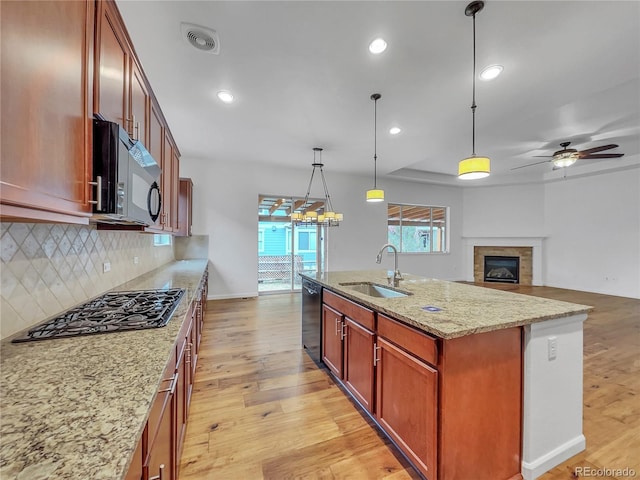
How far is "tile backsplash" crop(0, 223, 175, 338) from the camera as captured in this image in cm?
118

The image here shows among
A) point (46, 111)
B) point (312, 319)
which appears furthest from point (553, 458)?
point (46, 111)

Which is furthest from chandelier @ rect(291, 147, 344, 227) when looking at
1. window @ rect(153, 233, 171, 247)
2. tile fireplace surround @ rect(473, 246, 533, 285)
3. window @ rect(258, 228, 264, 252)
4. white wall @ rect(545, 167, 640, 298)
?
white wall @ rect(545, 167, 640, 298)

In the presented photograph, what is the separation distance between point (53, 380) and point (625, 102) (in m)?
5.66

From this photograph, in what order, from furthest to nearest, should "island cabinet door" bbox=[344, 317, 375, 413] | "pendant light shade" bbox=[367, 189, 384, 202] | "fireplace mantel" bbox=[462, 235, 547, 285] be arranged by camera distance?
"fireplace mantel" bbox=[462, 235, 547, 285]
"pendant light shade" bbox=[367, 189, 384, 202]
"island cabinet door" bbox=[344, 317, 375, 413]

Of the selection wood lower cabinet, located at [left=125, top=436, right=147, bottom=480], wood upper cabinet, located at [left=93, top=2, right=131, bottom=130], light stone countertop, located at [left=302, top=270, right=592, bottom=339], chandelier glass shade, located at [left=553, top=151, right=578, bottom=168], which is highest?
chandelier glass shade, located at [left=553, top=151, right=578, bottom=168]

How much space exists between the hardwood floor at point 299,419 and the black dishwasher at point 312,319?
0.12 meters

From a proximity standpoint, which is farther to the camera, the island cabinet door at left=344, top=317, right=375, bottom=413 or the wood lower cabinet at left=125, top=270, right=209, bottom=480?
the island cabinet door at left=344, top=317, right=375, bottom=413

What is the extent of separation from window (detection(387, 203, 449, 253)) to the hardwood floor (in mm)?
4539

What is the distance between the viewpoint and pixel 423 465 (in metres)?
1.38

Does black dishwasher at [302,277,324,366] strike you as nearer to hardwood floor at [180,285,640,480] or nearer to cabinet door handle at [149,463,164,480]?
hardwood floor at [180,285,640,480]

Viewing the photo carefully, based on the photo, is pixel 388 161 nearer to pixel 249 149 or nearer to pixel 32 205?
pixel 249 149

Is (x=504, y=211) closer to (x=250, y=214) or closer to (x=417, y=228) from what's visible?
(x=417, y=228)

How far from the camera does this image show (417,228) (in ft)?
26.1

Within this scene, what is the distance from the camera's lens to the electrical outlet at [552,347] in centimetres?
150
